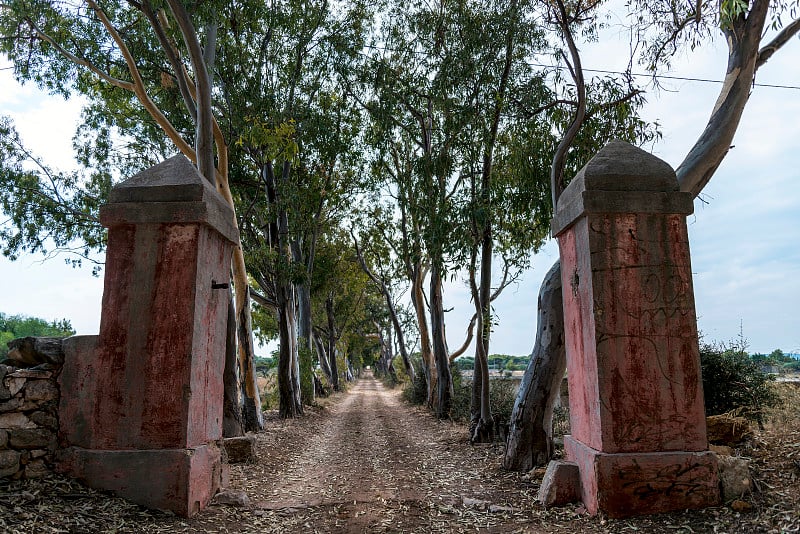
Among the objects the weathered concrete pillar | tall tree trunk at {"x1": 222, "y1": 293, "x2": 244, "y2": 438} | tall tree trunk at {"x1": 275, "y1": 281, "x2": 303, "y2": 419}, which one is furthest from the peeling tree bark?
tall tree trunk at {"x1": 275, "y1": 281, "x2": 303, "y2": 419}

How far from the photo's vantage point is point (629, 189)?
214 inches

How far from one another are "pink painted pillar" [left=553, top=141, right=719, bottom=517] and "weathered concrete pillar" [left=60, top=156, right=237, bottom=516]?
149 inches

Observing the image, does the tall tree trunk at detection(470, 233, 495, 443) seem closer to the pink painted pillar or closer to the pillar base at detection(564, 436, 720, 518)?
the pink painted pillar

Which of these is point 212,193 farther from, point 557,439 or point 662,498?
point 557,439

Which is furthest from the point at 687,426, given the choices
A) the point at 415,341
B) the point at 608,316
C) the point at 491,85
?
the point at 415,341

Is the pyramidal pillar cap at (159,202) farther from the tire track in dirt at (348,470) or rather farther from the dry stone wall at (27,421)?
the tire track in dirt at (348,470)

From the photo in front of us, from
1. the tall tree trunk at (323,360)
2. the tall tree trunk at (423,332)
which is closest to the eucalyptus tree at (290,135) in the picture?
the tall tree trunk at (423,332)

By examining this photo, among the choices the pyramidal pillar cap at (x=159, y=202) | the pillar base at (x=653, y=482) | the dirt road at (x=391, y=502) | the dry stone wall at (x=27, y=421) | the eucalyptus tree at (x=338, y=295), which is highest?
the eucalyptus tree at (x=338, y=295)

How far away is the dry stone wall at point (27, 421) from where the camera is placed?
201 inches

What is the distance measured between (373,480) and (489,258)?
15.4 ft

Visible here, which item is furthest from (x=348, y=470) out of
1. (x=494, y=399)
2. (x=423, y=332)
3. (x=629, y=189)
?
(x=423, y=332)

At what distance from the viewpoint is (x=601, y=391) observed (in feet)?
16.9

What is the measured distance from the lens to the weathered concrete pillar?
513 cm

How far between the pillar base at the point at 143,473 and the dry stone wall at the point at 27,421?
0.66 feet
